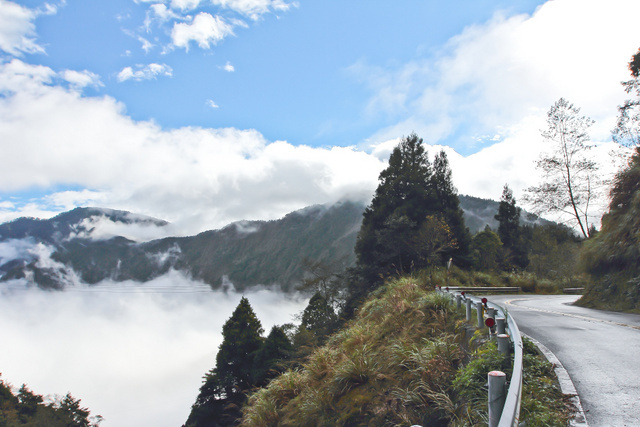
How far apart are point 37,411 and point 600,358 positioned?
231 feet

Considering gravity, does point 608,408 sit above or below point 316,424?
above

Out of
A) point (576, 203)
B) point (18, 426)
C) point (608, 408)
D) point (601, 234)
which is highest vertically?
point (576, 203)

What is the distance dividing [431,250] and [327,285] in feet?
56.4

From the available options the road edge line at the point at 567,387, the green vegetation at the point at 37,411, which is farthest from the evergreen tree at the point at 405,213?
the green vegetation at the point at 37,411

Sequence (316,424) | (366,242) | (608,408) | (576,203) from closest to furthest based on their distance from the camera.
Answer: (608,408)
(316,424)
(576,203)
(366,242)

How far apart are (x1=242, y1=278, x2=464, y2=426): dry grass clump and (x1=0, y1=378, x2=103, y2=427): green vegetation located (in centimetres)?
5628

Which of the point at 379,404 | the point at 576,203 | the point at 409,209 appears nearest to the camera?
the point at 379,404

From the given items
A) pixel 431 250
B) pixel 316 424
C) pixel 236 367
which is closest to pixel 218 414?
pixel 236 367

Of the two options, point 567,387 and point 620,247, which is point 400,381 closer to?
point 567,387

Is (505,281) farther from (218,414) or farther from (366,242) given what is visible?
(218,414)

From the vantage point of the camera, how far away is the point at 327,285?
4112cm

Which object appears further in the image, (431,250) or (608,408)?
(431,250)

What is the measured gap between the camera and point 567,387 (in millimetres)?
4531

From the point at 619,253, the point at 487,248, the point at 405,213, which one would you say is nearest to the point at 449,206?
the point at 405,213
